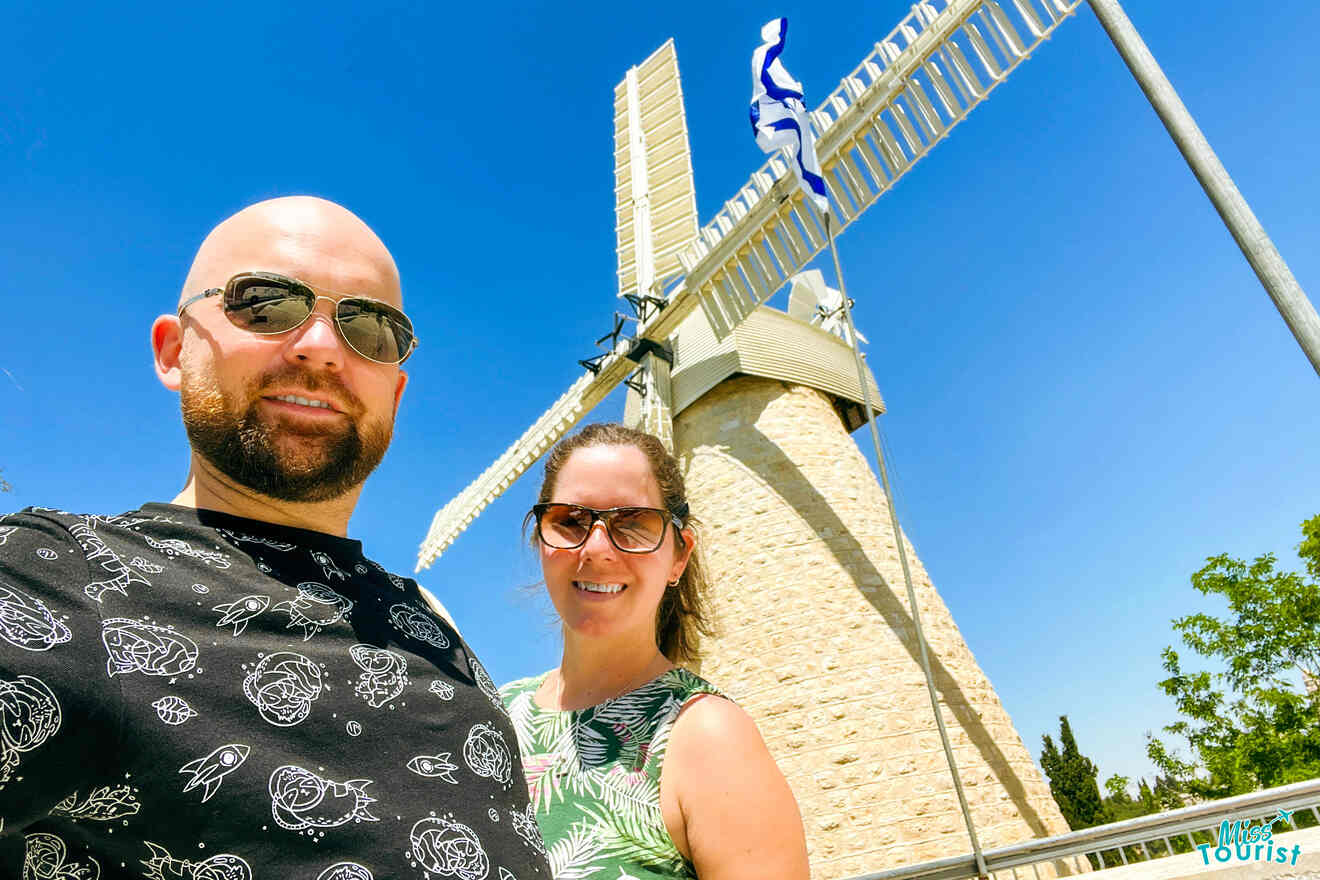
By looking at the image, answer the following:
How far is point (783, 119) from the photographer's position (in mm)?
7258

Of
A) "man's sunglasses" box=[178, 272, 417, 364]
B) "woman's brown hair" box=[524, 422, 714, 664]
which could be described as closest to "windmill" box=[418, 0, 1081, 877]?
"woman's brown hair" box=[524, 422, 714, 664]

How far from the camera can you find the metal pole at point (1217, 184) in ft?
10.1

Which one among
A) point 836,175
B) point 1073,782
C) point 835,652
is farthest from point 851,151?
point 1073,782

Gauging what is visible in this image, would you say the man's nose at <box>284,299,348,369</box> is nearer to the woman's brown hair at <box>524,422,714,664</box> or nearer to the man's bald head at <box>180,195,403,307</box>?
the man's bald head at <box>180,195,403,307</box>

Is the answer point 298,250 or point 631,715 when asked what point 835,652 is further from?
point 298,250

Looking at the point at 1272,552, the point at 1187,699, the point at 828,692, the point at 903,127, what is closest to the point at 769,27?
the point at 903,127

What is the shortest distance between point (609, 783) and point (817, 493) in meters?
7.53

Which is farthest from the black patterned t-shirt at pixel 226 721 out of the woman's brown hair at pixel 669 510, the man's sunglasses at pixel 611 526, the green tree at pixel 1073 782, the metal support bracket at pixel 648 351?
the green tree at pixel 1073 782

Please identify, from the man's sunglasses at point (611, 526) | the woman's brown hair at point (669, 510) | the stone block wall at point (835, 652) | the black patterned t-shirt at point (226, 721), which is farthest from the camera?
the stone block wall at point (835, 652)

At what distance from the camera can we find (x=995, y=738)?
7.63 meters

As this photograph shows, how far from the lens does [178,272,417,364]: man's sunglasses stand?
1.20m

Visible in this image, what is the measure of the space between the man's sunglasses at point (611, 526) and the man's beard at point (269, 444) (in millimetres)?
626

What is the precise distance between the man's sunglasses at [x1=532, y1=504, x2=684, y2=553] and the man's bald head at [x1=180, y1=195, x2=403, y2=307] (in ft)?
2.10

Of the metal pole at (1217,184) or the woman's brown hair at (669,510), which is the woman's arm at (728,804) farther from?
the metal pole at (1217,184)
